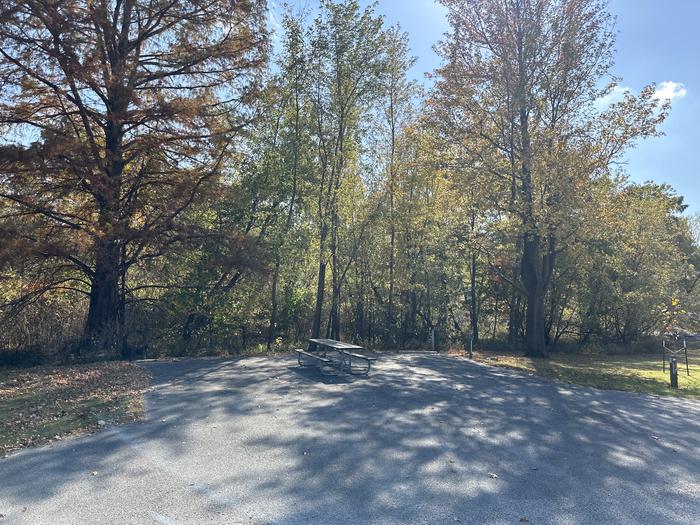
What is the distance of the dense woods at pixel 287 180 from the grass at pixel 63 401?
2310 millimetres

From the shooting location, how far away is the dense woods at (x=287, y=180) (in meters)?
11.1

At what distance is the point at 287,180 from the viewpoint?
16.3m

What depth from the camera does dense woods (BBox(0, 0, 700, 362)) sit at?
36.5ft

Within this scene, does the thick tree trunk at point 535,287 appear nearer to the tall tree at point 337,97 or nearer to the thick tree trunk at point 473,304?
the thick tree trunk at point 473,304

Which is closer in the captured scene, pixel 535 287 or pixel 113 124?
pixel 113 124

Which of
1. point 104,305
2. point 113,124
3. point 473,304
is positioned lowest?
point 104,305

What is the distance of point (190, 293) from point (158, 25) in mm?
6866

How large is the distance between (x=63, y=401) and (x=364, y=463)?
470 centimetres

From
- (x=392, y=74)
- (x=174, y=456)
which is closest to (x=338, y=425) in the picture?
(x=174, y=456)

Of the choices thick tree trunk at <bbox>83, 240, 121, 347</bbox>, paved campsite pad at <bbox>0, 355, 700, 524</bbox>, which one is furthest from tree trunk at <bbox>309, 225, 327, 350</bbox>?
paved campsite pad at <bbox>0, 355, 700, 524</bbox>

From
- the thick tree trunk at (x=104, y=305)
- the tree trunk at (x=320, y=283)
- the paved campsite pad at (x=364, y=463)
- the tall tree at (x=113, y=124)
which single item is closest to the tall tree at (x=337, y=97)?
the tree trunk at (x=320, y=283)

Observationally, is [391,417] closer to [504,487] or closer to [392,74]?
[504,487]

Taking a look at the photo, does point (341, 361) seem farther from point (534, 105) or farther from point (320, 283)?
point (534, 105)

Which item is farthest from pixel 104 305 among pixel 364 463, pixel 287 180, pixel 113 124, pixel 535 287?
pixel 535 287
